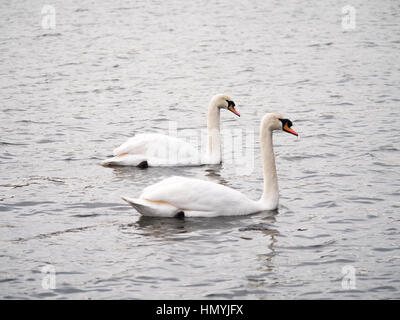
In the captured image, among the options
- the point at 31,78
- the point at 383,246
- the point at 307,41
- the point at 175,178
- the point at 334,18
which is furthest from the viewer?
the point at 334,18

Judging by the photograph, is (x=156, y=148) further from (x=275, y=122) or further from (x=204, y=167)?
(x=275, y=122)

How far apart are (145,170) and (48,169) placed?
1558 mm

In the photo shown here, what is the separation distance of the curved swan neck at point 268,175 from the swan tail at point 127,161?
2.84 m

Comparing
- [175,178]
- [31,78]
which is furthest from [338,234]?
[31,78]

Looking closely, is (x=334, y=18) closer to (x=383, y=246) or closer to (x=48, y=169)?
(x=48, y=169)

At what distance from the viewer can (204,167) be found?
1327cm

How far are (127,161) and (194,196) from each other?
3078mm

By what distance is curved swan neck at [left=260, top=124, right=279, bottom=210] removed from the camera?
34.8ft

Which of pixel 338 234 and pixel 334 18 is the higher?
pixel 334 18

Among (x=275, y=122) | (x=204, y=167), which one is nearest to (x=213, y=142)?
(x=204, y=167)

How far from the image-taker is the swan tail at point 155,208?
10.1m

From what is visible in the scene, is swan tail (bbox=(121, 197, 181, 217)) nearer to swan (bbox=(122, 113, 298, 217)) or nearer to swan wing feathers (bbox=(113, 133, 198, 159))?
swan (bbox=(122, 113, 298, 217))

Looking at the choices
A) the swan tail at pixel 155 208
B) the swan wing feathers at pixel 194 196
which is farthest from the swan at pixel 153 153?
the swan tail at pixel 155 208

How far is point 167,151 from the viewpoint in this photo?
511 inches
